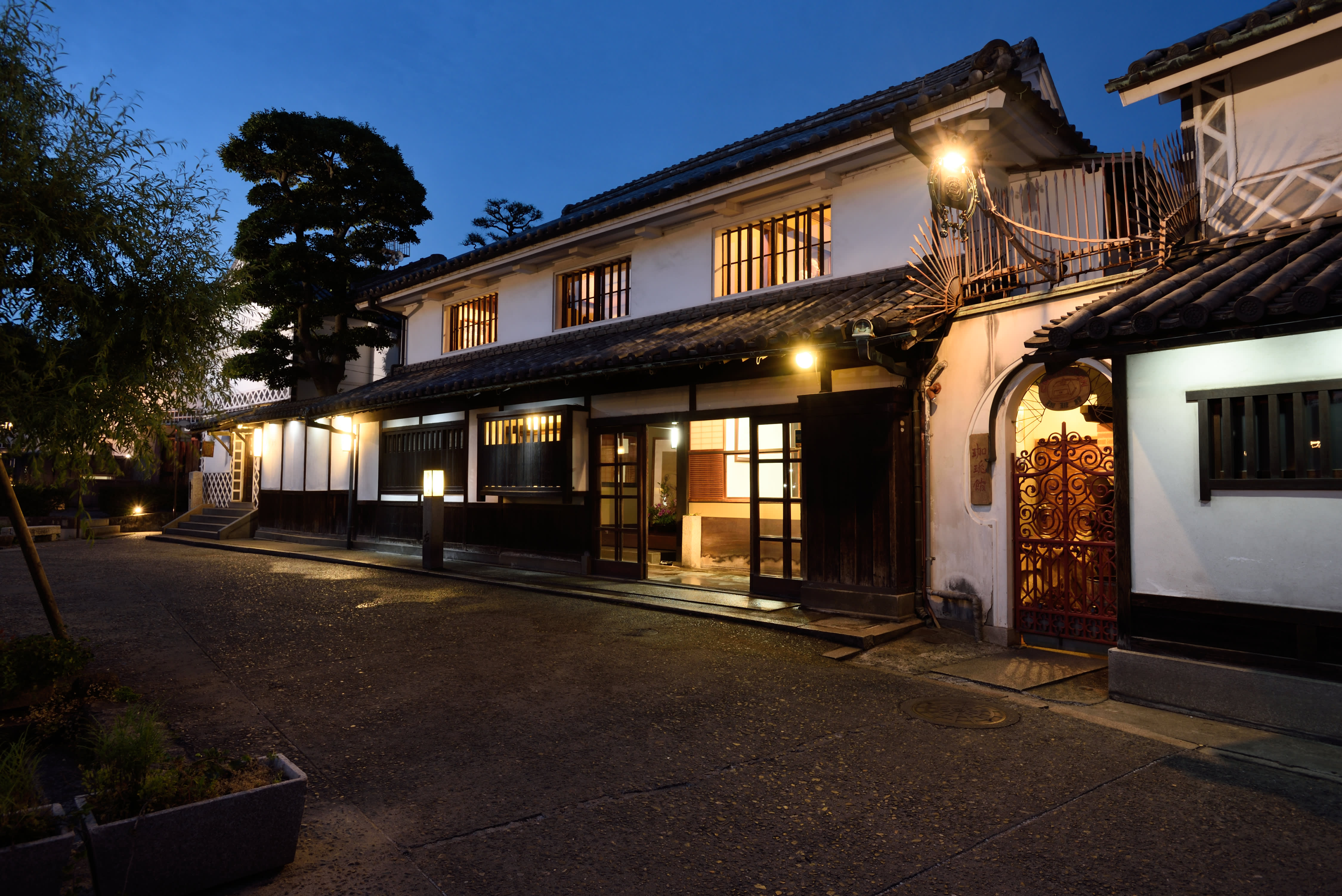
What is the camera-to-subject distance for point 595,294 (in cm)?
1409

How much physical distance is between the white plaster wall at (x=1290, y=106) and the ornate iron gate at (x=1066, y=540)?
2.93 metres

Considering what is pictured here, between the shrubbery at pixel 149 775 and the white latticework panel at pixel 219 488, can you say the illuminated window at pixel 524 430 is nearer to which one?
the shrubbery at pixel 149 775

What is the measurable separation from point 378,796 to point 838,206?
912cm

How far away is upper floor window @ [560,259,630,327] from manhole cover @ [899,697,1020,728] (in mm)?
9122

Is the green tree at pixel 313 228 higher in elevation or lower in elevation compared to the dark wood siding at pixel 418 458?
higher

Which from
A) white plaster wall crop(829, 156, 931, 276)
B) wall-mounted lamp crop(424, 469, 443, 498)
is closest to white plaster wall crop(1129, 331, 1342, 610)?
white plaster wall crop(829, 156, 931, 276)

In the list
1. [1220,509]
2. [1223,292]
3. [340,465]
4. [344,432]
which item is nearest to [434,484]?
[344,432]

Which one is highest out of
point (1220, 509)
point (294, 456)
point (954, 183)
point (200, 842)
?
point (954, 183)

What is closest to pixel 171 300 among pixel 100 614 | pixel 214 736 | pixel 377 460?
pixel 214 736

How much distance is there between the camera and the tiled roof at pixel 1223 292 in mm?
4719

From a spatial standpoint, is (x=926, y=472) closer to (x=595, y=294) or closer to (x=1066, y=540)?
(x=1066, y=540)

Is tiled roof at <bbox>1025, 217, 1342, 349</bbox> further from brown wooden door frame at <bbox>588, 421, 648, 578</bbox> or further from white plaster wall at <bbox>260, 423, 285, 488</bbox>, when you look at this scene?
white plaster wall at <bbox>260, 423, 285, 488</bbox>

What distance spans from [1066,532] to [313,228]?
2097cm

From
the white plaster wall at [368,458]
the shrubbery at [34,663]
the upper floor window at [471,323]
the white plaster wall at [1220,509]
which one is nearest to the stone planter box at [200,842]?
the shrubbery at [34,663]
